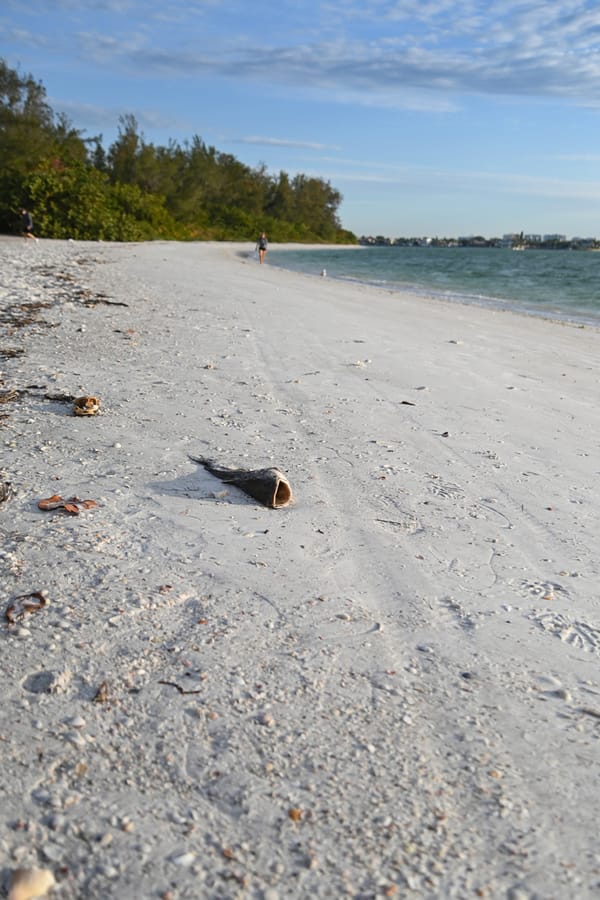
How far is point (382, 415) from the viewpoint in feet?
17.6

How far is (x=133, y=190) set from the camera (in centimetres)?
4844

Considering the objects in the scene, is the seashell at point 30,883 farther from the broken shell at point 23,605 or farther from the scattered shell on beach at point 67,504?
the scattered shell on beach at point 67,504

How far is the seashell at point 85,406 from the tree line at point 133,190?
111 feet

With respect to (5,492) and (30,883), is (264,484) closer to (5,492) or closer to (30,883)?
(5,492)

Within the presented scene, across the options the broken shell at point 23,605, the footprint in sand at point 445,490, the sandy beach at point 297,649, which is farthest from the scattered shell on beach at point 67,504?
the footprint in sand at point 445,490

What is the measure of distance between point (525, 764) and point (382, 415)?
11.6 feet

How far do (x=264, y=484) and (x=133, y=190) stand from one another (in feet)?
162

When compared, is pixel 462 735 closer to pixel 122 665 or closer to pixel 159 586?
pixel 122 665

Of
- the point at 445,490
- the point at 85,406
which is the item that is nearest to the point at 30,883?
the point at 445,490

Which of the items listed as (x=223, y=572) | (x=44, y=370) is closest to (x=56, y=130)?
(x=44, y=370)

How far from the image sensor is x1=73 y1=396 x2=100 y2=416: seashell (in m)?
4.70

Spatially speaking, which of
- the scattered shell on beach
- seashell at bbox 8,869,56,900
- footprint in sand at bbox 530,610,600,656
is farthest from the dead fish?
seashell at bbox 8,869,56,900

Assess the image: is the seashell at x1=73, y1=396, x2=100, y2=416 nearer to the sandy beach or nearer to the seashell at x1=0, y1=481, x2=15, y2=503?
the sandy beach

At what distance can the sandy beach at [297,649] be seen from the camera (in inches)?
68.1
